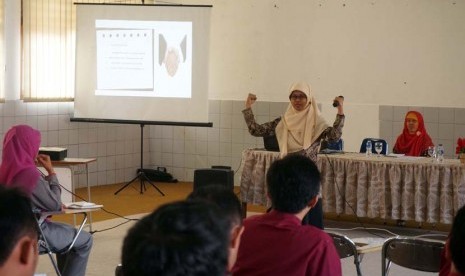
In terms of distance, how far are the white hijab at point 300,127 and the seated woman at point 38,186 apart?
2200 millimetres

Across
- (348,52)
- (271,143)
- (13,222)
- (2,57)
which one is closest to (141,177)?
(2,57)

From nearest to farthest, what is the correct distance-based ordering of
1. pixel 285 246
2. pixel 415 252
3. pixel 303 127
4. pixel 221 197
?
1. pixel 221 197
2. pixel 285 246
3. pixel 415 252
4. pixel 303 127

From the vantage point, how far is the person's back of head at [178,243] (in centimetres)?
128

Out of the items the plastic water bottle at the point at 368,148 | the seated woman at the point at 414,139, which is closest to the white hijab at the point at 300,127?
the plastic water bottle at the point at 368,148

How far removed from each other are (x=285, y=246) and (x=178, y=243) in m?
1.74

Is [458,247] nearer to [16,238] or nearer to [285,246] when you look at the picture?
[285,246]

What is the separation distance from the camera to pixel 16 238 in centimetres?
173

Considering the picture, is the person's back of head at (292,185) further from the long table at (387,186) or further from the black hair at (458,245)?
the long table at (387,186)

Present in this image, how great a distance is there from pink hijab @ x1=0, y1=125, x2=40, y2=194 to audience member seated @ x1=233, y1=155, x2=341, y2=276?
227 cm

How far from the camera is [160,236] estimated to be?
130 cm

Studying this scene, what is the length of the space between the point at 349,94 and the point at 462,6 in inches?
66.0

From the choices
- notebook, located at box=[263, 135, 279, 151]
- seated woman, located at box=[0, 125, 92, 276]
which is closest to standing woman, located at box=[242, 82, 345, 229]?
notebook, located at box=[263, 135, 279, 151]

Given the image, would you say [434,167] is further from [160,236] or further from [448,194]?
[160,236]

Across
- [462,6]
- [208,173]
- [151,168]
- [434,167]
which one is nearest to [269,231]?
[434,167]
